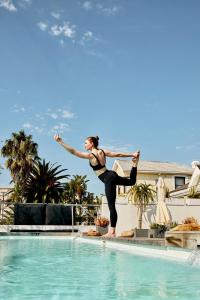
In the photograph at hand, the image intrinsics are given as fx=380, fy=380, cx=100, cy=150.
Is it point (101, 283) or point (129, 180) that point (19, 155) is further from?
point (101, 283)

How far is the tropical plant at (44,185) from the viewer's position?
41.8 m

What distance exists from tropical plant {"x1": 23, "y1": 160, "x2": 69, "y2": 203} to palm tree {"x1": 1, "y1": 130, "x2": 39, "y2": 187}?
1.63 metres

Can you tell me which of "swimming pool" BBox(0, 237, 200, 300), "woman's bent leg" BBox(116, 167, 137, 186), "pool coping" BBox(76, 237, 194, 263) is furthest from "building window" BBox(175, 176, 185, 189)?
"swimming pool" BBox(0, 237, 200, 300)

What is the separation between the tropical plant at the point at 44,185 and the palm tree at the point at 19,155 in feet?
5.35

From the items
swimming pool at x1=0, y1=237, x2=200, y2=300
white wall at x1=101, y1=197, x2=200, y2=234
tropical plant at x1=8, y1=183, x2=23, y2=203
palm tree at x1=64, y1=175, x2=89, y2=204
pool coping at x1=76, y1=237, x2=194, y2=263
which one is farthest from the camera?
palm tree at x1=64, y1=175, x2=89, y2=204

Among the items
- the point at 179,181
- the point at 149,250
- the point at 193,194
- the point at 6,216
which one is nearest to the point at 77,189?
the point at 179,181

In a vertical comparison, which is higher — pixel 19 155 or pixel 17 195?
pixel 19 155

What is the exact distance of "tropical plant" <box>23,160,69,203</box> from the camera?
137 ft

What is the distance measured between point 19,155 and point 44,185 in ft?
20.6

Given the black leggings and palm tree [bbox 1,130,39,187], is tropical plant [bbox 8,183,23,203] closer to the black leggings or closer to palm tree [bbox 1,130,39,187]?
palm tree [bbox 1,130,39,187]

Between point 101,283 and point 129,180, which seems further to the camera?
point 129,180

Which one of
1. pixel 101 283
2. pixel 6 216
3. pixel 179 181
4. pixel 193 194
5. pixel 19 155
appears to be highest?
pixel 19 155

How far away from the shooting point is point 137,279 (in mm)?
4441

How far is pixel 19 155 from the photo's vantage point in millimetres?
46188
